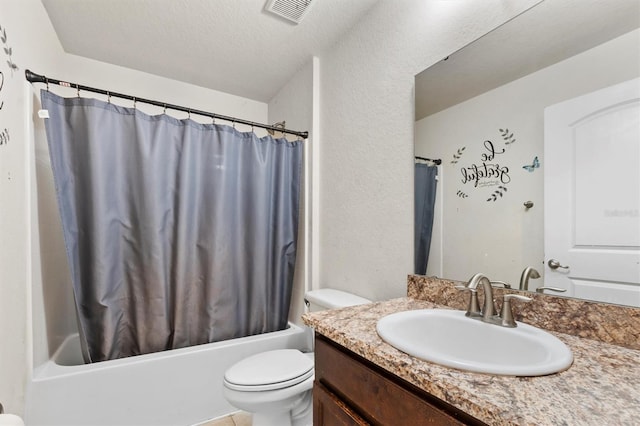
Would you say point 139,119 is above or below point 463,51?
below

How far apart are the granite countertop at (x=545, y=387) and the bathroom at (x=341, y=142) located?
67 cm

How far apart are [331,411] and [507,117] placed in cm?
112

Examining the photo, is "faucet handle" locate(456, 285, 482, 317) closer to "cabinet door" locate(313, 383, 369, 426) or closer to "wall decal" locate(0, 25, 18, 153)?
"cabinet door" locate(313, 383, 369, 426)

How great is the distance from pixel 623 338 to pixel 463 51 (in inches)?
41.3

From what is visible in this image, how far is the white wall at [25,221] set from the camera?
110cm

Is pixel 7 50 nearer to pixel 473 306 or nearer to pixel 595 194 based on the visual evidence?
pixel 473 306

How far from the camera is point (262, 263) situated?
1898 millimetres

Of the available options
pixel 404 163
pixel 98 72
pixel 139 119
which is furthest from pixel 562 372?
pixel 98 72

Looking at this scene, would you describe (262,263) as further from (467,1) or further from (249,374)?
(467,1)

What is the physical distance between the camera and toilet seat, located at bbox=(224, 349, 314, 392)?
121 centimetres

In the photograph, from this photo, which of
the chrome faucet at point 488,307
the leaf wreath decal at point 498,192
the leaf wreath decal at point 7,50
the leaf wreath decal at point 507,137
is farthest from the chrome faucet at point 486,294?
the leaf wreath decal at point 7,50

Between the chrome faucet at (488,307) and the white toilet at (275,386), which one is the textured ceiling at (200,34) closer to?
the chrome faucet at (488,307)

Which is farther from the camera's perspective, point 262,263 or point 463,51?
point 262,263

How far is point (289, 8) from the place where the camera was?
4.98 ft
